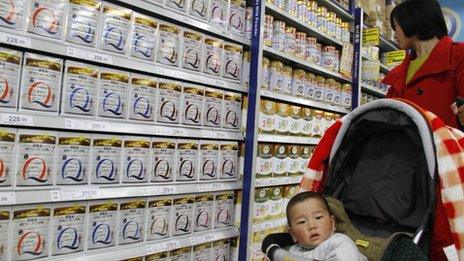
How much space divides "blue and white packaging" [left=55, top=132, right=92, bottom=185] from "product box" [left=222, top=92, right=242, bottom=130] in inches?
35.0

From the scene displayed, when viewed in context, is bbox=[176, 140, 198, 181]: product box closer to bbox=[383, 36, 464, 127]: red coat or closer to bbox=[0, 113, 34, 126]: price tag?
bbox=[0, 113, 34, 126]: price tag

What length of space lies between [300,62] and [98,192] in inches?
70.5

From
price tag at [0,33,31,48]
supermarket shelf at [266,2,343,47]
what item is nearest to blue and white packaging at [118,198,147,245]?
price tag at [0,33,31,48]

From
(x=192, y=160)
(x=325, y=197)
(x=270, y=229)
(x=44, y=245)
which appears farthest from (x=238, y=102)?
(x=44, y=245)

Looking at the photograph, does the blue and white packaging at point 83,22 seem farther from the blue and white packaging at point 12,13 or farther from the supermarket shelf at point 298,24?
the supermarket shelf at point 298,24

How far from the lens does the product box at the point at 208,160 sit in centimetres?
233

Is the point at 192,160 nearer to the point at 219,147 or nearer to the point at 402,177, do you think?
the point at 219,147

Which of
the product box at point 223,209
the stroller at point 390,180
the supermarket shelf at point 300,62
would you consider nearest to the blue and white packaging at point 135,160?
the product box at point 223,209

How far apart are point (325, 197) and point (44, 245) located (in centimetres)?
113

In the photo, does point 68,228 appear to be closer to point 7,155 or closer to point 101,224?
point 101,224

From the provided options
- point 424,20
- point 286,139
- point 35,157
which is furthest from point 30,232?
point 424,20

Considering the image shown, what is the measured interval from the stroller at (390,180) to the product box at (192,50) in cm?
91

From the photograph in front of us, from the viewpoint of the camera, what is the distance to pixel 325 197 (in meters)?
1.60

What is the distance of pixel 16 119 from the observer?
1.58 meters
